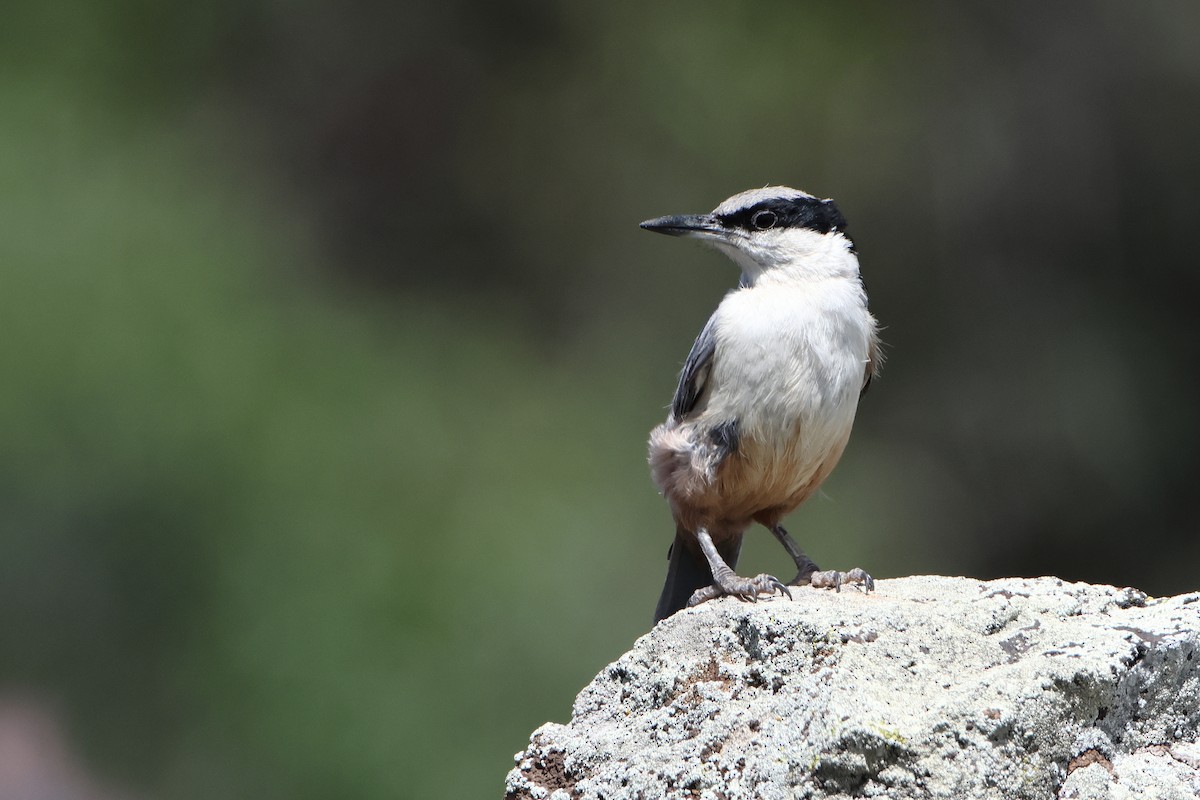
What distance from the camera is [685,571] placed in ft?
13.1

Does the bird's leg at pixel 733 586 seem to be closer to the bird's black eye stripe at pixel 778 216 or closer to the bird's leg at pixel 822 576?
the bird's leg at pixel 822 576

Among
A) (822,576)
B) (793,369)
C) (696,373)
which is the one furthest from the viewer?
(696,373)

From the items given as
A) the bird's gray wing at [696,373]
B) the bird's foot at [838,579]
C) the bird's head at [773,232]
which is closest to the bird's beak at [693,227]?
the bird's head at [773,232]

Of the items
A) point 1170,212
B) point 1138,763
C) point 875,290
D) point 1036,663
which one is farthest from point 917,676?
point 1170,212

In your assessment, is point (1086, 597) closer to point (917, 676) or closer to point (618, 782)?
point (917, 676)

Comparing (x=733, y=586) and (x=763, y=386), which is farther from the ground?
(x=763, y=386)

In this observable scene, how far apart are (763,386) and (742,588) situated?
0.66 metres

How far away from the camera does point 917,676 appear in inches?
87.5

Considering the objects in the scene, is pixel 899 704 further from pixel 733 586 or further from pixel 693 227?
pixel 693 227

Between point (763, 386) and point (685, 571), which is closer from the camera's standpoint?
point (763, 386)

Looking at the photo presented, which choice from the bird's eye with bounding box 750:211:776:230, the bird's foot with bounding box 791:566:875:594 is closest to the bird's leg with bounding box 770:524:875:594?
the bird's foot with bounding box 791:566:875:594

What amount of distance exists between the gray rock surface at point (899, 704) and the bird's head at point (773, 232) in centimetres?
153

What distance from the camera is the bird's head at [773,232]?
3918 millimetres

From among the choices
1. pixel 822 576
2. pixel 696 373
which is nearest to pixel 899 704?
pixel 822 576
